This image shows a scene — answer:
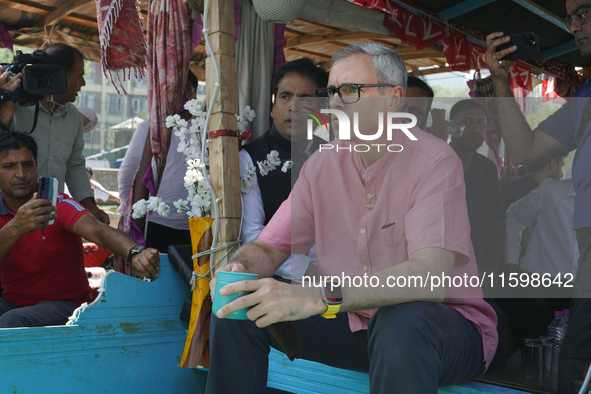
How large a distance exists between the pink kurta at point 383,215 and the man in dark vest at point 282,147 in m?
0.59

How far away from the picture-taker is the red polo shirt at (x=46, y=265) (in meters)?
2.59

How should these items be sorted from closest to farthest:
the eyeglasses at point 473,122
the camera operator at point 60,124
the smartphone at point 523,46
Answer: the smartphone at point 523,46, the camera operator at point 60,124, the eyeglasses at point 473,122

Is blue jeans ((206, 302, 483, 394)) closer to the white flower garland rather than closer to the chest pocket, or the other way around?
the chest pocket

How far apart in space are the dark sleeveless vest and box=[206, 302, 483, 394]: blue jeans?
903 mm

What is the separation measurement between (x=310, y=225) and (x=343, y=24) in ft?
7.06

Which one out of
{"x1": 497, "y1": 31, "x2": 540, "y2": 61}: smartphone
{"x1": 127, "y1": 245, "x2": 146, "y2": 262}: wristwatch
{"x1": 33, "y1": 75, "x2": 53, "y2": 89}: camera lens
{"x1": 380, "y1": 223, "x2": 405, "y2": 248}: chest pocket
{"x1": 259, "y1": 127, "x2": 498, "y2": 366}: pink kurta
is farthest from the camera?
{"x1": 33, "y1": 75, "x2": 53, "y2": 89}: camera lens

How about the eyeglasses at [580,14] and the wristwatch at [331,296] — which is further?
the eyeglasses at [580,14]

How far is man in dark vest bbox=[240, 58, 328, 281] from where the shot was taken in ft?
8.36

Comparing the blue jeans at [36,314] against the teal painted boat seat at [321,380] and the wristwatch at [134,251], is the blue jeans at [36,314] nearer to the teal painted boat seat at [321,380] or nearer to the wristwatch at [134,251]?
the wristwatch at [134,251]

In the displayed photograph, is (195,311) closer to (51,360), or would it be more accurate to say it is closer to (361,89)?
(51,360)

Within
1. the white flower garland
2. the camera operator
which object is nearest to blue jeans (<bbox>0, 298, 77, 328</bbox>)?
the white flower garland

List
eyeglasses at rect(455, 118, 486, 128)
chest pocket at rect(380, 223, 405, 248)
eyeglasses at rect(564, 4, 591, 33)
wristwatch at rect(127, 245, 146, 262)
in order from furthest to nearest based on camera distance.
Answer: eyeglasses at rect(455, 118, 486, 128)
wristwatch at rect(127, 245, 146, 262)
eyeglasses at rect(564, 4, 591, 33)
chest pocket at rect(380, 223, 405, 248)

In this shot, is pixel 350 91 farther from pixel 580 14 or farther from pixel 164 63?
pixel 164 63

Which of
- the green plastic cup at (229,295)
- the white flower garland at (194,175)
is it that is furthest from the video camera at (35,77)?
the green plastic cup at (229,295)
